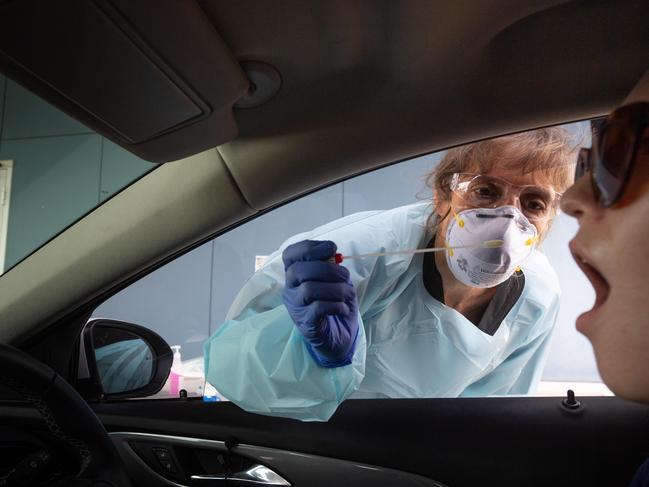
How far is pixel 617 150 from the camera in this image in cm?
77

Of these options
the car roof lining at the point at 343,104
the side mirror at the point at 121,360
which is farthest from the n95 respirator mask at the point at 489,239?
the side mirror at the point at 121,360

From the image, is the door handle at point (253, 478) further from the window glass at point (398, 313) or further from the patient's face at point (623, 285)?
the patient's face at point (623, 285)

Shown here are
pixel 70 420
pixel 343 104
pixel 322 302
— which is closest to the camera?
pixel 70 420

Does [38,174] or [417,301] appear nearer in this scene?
[417,301]

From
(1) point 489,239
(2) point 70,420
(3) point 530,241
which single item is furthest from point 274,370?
(3) point 530,241

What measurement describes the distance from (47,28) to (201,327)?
210 cm

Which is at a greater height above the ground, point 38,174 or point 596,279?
point 38,174

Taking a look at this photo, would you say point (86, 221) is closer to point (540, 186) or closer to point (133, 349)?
point (133, 349)

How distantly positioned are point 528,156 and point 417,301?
0.55 metres

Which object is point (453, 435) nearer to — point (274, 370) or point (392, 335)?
point (392, 335)

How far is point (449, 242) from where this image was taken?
1567mm

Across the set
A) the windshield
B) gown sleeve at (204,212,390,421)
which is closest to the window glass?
gown sleeve at (204,212,390,421)

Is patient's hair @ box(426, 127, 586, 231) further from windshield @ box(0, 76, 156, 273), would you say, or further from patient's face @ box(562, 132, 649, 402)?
windshield @ box(0, 76, 156, 273)

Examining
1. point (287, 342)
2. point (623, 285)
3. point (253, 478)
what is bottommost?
point (253, 478)
